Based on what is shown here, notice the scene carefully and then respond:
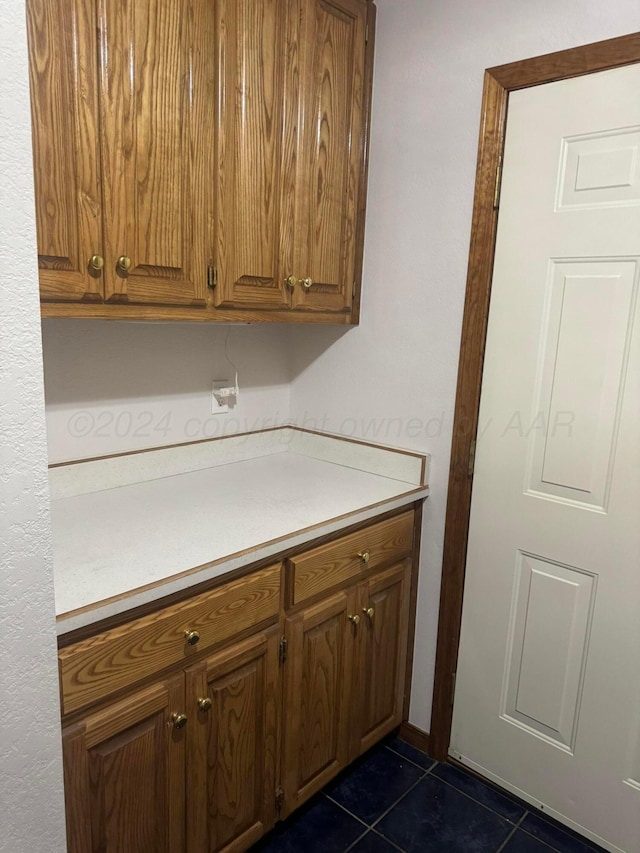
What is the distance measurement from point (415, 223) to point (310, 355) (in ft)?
1.97

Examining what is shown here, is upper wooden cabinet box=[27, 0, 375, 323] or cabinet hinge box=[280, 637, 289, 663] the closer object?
upper wooden cabinet box=[27, 0, 375, 323]

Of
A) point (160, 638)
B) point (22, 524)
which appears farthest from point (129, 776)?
point (22, 524)

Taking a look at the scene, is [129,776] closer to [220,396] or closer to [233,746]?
[233,746]

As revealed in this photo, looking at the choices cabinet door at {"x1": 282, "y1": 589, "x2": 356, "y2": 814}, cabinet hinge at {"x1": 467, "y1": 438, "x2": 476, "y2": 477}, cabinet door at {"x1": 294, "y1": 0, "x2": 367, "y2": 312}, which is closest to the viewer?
cabinet door at {"x1": 282, "y1": 589, "x2": 356, "y2": 814}

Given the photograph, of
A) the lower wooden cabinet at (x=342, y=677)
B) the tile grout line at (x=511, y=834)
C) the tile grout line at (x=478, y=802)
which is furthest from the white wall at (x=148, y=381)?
the tile grout line at (x=511, y=834)

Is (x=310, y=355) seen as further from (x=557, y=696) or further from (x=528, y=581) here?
(x=557, y=696)

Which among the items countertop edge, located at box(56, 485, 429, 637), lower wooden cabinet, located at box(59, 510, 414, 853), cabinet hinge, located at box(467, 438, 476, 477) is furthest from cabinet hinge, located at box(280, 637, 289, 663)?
cabinet hinge, located at box(467, 438, 476, 477)

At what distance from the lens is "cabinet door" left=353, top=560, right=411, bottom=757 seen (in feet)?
5.92

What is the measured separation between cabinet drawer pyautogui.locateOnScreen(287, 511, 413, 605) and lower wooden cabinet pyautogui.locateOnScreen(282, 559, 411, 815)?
0.16 feet

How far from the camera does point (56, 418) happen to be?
1.62m

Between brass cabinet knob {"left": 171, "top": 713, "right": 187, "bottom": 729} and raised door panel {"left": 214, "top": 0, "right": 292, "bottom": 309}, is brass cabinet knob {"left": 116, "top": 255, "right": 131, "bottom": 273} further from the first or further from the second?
brass cabinet knob {"left": 171, "top": 713, "right": 187, "bottom": 729}

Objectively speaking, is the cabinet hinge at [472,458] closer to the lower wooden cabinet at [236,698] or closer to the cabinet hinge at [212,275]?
the lower wooden cabinet at [236,698]

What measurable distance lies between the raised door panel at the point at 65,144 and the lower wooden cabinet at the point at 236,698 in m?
0.73

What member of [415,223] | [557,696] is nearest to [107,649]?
[557,696]
